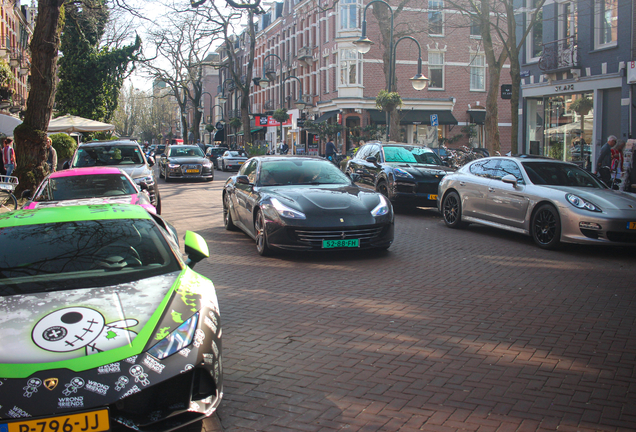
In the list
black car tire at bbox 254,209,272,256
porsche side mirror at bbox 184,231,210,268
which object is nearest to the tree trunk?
black car tire at bbox 254,209,272,256

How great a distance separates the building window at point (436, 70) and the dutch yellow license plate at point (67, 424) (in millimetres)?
44982

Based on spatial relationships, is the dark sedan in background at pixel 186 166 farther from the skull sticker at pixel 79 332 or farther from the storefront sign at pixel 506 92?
the skull sticker at pixel 79 332

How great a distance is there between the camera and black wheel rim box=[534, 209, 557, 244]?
909 centimetres

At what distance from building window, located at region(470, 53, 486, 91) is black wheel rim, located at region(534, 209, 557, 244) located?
3852 cm

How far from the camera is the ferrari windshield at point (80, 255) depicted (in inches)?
138

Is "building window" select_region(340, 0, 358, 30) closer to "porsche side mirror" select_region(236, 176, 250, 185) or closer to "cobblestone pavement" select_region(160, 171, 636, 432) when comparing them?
"porsche side mirror" select_region(236, 176, 250, 185)

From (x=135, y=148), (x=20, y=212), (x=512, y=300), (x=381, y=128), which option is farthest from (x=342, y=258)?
(x=381, y=128)

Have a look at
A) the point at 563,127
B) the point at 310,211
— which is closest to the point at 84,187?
the point at 310,211

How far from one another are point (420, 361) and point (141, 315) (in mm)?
2165

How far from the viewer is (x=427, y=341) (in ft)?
15.7

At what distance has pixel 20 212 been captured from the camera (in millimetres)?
4320

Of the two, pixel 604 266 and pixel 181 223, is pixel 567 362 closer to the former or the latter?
pixel 604 266

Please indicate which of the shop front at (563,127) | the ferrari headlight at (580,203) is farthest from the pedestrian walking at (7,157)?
the shop front at (563,127)

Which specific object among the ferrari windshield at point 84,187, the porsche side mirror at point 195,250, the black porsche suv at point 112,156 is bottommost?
the porsche side mirror at point 195,250
